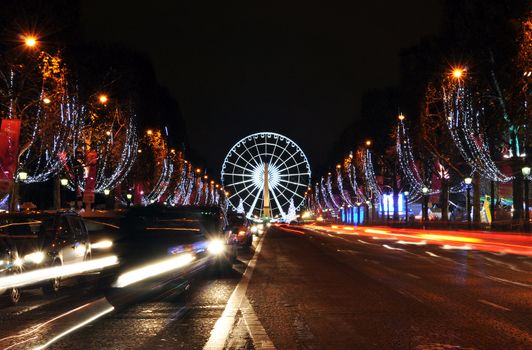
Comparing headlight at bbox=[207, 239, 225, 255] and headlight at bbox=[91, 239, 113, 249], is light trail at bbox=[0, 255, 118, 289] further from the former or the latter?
headlight at bbox=[207, 239, 225, 255]

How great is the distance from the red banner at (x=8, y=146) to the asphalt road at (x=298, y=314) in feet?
37.7

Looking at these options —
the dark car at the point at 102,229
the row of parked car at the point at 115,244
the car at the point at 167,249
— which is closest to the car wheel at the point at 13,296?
the row of parked car at the point at 115,244

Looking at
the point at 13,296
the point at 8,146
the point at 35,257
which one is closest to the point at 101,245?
the point at 35,257

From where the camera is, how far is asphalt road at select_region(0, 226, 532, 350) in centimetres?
973

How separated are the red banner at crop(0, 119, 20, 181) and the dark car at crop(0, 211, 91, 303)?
10125 millimetres

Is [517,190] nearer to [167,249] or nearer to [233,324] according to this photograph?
[167,249]

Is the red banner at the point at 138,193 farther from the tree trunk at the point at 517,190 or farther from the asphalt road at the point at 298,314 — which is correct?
the asphalt road at the point at 298,314

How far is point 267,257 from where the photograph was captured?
28.8 m

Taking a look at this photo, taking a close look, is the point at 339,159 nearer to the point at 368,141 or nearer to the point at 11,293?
the point at 368,141

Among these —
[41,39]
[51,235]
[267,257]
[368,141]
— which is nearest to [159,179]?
[368,141]

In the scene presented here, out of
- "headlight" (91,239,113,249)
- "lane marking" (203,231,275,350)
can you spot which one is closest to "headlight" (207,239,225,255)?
"lane marking" (203,231,275,350)

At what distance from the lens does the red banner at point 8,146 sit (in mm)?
28000

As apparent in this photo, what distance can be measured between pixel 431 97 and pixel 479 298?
42050 mm

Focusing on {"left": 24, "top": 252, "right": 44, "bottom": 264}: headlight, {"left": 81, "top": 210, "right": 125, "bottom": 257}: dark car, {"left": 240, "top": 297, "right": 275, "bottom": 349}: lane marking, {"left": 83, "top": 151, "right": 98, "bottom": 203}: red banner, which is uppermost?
{"left": 83, "top": 151, "right": 98, "bottom": 203}: red banner
